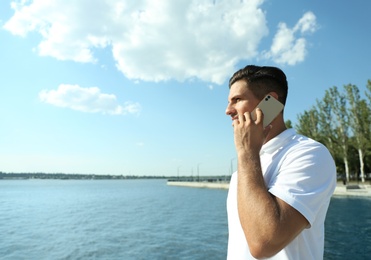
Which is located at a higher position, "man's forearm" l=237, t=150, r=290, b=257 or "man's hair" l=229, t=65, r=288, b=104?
"man's hair" l=229, t=65, r=288, b=104

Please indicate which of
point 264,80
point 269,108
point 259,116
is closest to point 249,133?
point 259,116

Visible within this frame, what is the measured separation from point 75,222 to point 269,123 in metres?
31.5

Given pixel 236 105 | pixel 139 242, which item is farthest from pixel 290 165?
pixel 139 242

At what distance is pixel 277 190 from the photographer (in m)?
1.62

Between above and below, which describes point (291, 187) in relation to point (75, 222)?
above

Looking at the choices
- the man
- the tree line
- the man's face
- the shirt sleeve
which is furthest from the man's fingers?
the tree line

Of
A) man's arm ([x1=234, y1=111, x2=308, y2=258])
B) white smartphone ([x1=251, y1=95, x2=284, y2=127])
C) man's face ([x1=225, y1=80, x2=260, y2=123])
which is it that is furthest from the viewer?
man's face ([x1=225, y1=80, x2=260, y2=123])

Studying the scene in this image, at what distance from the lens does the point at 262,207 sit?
1564 mm

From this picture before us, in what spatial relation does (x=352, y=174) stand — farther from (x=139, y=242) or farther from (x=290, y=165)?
(x=290, y=165)

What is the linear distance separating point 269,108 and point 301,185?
55 cm

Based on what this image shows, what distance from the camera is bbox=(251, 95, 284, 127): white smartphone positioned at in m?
1.92

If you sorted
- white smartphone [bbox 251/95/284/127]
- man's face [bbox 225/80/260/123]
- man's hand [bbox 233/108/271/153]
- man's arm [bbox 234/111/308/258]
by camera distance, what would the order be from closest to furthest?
man's arm [bbox 234/111/308/258], man's hand [bbox 233/108/271/153], white smartphone [bbox 251/95/284/127], man's face [bbox 225/80/260/123]

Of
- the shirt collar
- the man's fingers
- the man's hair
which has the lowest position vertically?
the shirt collar

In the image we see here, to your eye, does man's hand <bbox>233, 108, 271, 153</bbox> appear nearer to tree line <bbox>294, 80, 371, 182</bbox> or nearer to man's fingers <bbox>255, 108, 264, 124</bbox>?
man's fingers <bbox>255, 108, 264, 124</bbox>
